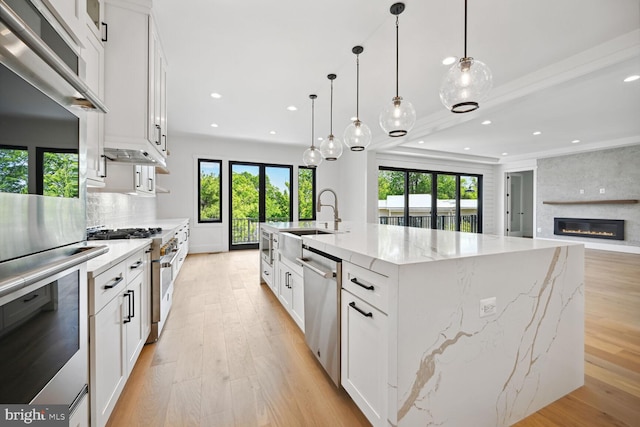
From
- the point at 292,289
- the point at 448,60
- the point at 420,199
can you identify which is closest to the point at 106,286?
the point at 292,289

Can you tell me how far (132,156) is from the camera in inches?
101

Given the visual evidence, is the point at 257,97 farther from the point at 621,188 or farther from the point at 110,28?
the point at 621,188

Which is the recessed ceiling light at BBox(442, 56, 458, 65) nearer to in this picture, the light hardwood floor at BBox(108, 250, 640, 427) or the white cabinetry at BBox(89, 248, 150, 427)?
the light hardwood floor at BBox(108, 250, 640, 427)

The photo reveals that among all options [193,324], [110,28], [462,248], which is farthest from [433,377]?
[110,28]

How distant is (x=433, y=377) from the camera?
47.7 inches

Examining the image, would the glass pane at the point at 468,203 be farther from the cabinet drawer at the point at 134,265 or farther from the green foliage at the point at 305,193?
the cabinet drawer at the point at 134,265

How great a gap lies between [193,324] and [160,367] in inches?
28.2

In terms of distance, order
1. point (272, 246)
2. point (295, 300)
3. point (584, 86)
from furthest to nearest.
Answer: point (584, 86) < point (272, 246) < point (295, 300)

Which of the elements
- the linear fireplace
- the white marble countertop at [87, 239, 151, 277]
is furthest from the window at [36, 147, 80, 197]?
the linear fireplace

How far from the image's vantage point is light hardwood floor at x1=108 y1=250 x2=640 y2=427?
1.47 meters

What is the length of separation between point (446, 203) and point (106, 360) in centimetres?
914

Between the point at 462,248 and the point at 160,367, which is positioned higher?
the point at 462,248

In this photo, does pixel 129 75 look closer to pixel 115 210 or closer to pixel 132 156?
pixel 132 156

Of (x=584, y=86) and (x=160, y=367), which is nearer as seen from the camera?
(x=160, y=367)
